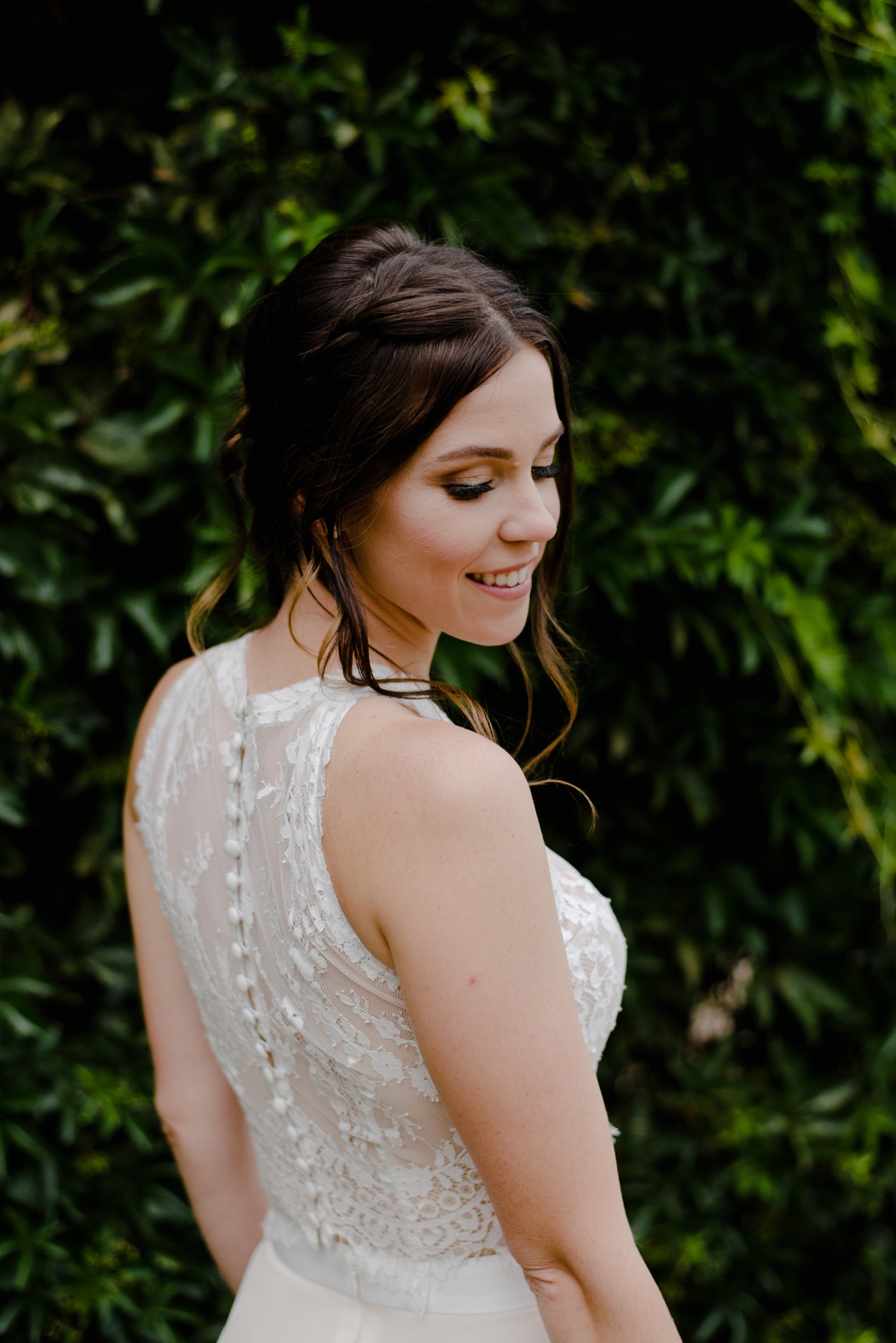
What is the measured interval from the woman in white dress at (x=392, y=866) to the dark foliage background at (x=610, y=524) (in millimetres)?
741

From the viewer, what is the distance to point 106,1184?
2207mm

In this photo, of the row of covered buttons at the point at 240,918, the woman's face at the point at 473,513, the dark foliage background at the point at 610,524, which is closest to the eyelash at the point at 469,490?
the woman's face at the point at 473,513

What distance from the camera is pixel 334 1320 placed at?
1.33 meters

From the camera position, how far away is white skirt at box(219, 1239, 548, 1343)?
4.21 feet

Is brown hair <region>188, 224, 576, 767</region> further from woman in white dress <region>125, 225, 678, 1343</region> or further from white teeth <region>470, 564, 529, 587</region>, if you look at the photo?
white teeth <region>470, 564, 529, 587</region>

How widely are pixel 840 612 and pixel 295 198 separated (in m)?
1.60

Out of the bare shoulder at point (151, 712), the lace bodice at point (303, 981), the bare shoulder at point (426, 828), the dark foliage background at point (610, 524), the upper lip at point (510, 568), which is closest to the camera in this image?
the bare shoulder at point (426, 828)

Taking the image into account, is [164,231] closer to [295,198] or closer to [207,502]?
[295,198]

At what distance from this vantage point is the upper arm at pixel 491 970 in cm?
97

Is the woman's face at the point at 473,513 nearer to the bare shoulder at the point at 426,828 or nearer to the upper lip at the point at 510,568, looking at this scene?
the upper lip at the point at 510,568

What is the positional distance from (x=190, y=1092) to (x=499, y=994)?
0.85m

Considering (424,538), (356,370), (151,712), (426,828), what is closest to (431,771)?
(426,828)

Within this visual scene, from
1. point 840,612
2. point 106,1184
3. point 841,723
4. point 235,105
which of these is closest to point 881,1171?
point 841,723

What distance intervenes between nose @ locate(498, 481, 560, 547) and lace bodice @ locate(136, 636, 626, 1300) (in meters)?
0.23
